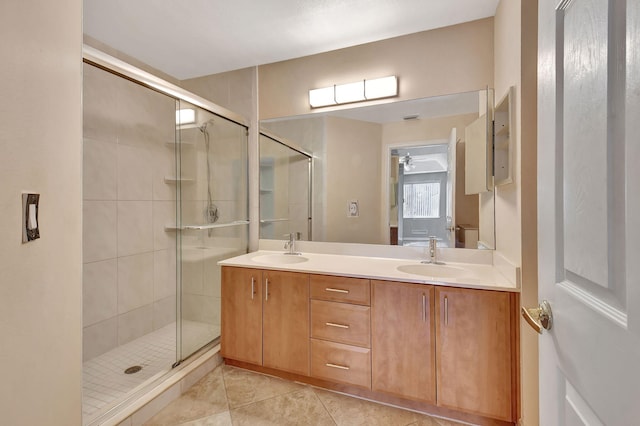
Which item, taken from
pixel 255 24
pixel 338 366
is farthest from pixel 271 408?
pixel 255 24

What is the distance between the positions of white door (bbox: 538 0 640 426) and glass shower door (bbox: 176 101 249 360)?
2142mm

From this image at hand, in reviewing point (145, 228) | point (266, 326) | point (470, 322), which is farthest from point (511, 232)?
point (145, 228)

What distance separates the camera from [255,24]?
185 centimetres

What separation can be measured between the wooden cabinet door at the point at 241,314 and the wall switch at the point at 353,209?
809mm

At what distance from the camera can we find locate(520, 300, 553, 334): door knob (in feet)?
2.20

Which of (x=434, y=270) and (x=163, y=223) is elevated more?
(x=163, y=223)

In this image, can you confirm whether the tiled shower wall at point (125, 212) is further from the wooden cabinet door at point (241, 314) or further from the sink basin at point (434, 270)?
the sink basin at point (434, 270)

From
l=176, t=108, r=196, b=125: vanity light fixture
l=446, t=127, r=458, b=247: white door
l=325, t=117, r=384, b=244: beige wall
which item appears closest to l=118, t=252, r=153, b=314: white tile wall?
l=176, t=108, r=196, b=125: vanity light fixture

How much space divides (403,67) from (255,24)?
1.05 meters

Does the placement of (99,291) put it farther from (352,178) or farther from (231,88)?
(352,178)

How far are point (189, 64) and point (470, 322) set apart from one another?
8.97ft

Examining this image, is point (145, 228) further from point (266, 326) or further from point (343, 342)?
point (343, 342)

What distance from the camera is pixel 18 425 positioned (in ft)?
2.55

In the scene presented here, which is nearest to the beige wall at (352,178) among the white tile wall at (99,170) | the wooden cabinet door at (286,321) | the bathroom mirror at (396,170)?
the bathroom mirror at (396,170)
